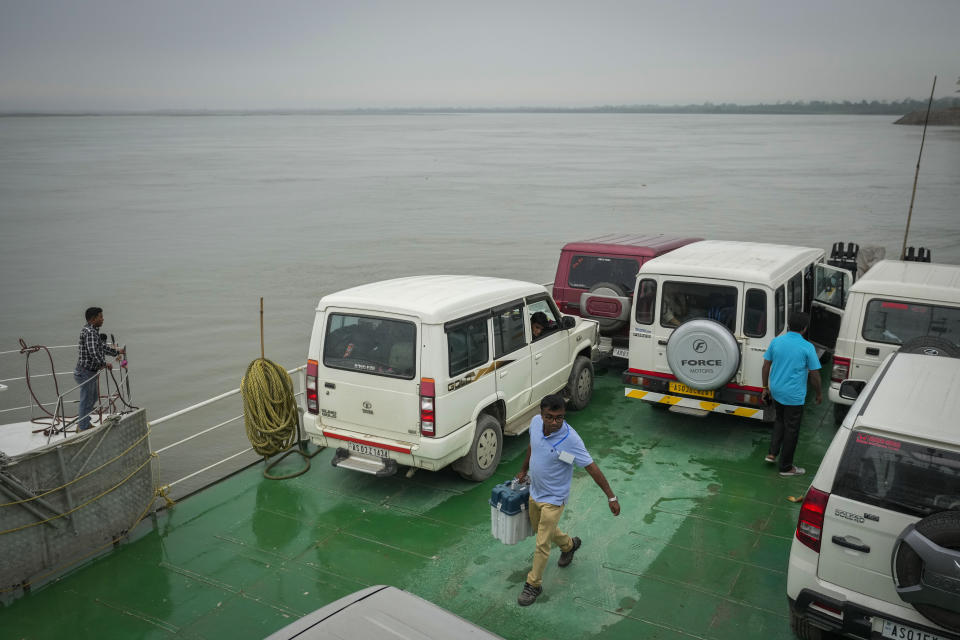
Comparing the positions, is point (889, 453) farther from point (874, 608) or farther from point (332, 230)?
point (332, 230)

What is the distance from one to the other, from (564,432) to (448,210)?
45847 mm

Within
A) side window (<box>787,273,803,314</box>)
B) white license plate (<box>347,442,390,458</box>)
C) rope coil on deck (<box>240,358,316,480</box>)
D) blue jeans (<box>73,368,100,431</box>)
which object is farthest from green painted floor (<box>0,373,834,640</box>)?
side window (<box>787,273,803,314</box>)

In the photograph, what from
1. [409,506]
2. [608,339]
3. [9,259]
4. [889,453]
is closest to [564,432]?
[889,453]

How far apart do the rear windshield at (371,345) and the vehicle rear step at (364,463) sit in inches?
30.4

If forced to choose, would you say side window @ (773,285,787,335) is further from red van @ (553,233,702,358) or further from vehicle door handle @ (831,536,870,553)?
vehicle door handle @ (831,536,870,553)

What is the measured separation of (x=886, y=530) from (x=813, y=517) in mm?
367

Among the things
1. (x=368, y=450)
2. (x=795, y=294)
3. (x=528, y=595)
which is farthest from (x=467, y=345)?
(x=795, y=294)

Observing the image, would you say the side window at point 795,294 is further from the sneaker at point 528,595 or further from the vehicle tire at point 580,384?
the sneaker at point 528,595

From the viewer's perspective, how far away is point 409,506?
21.3 ft

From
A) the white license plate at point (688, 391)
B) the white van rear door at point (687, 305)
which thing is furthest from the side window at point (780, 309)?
the white license plate at point (688, 391)

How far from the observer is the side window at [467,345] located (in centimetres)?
637

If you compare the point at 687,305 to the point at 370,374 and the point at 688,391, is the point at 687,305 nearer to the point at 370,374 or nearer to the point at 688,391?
the point at 688,391

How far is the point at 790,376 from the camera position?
6.76 m

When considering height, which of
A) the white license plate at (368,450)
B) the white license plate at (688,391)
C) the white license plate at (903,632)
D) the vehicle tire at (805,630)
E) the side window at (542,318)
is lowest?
the vehicle tire at (805,630)
